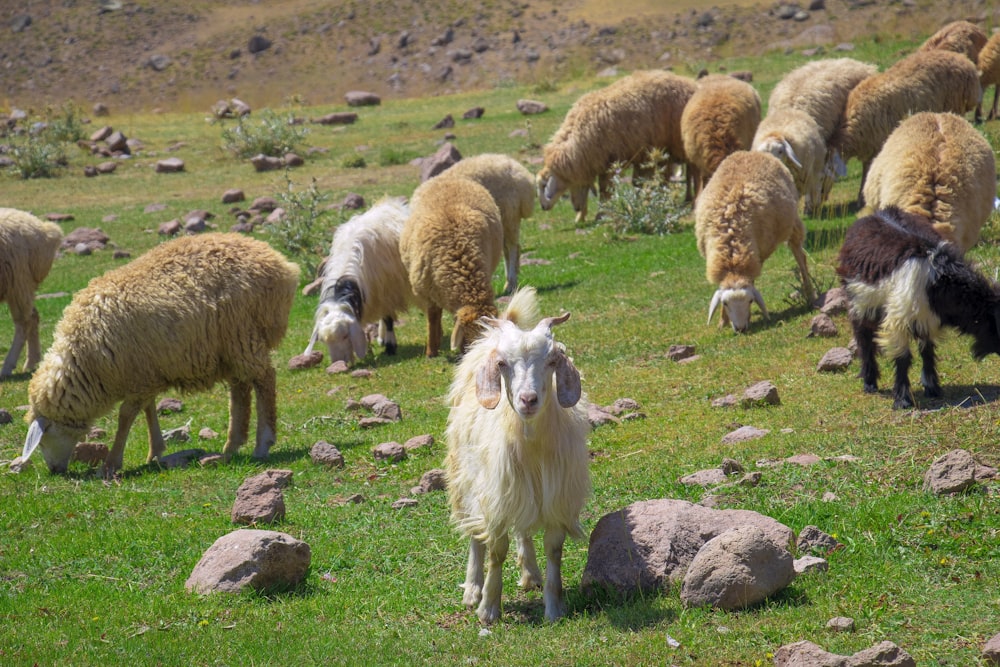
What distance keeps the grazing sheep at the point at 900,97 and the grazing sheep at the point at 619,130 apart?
295 cm

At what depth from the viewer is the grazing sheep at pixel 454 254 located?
1182 cm

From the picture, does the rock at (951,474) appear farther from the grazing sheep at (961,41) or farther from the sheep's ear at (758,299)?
the grazing sheep at (961,41)

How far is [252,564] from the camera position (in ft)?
21.1

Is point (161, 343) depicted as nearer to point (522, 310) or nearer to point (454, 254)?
point (454, 254)

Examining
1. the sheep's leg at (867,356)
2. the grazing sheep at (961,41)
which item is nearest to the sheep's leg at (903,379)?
the sheep's leg at (867,356)

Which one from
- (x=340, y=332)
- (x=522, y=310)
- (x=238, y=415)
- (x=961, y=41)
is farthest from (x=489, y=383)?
(x=961, y=41)

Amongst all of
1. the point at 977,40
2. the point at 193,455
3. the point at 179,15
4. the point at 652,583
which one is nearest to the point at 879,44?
the point at 977,40

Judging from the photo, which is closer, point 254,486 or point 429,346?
point 254,486

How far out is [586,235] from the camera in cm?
1788

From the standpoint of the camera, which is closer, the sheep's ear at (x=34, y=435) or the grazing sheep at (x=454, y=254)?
the sheep's ear at (x=34, y=435)

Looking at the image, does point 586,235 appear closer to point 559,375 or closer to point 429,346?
point 429,346

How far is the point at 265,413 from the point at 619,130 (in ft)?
34.4

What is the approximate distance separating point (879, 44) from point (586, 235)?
14745 millimetres

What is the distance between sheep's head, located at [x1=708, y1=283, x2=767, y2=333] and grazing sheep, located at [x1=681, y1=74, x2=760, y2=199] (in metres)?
5.24
